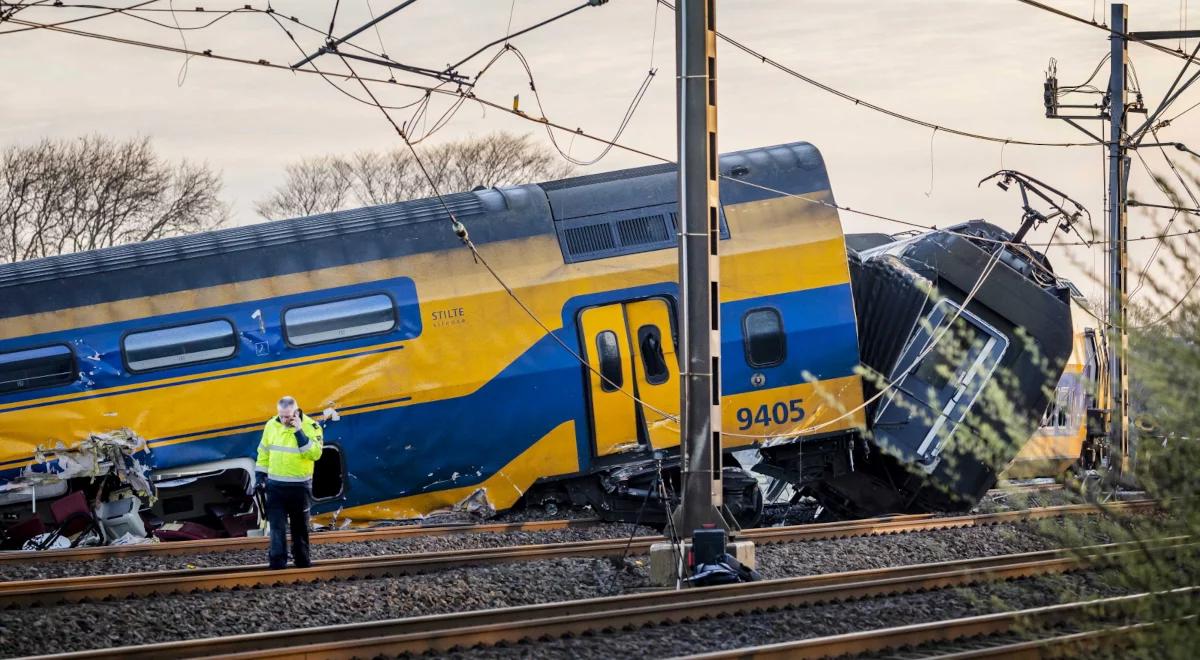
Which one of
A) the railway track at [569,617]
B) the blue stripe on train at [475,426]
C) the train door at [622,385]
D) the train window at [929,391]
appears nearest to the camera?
the railway track at [569,617]

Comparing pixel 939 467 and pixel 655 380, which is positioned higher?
pixel 655 380

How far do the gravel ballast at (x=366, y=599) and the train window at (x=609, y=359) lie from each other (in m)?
2.73

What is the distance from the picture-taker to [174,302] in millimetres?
16031

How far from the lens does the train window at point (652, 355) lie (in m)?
16.3

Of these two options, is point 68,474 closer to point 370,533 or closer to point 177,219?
point 370,533

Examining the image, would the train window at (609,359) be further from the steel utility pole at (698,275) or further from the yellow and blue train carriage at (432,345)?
the steel utility pole at (698,275)

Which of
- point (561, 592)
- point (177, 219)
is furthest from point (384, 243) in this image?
point (177, 219)

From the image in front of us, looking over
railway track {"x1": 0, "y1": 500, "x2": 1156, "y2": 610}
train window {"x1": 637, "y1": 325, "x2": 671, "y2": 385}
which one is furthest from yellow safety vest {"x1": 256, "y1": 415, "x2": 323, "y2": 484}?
train window {"x1": 637, "y1": 325, "x2": 671, "y2": 385}

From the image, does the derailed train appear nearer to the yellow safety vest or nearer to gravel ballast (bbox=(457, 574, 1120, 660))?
the yellow safety vest

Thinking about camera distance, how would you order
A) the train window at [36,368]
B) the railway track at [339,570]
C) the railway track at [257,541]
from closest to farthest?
the railway track at [339,570], the railway track at [257,541], the train window at [36,368]

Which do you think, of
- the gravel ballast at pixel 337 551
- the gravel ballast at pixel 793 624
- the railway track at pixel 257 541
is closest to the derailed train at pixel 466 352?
the railway track at pixel 257 541

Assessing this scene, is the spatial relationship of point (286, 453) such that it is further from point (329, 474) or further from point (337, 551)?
point (329, 474)

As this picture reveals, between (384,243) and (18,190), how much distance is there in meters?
41.1

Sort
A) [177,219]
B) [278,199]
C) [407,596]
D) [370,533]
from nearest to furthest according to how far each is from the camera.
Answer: [407,596] → [370,533] → [177,219] → [278,199]
